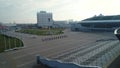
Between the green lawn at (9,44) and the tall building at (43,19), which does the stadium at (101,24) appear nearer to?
the green lawn at (9,44)

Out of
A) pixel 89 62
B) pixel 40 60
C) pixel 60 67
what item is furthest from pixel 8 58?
pixel 89 62

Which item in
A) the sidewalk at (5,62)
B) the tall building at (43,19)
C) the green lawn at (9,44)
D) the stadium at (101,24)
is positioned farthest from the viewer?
the tall building at (43,19)

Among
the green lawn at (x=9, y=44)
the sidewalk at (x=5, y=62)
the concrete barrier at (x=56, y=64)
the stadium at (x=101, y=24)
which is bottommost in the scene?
the sidewalk at (x=5, y=62)

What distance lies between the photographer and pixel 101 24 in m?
76.5

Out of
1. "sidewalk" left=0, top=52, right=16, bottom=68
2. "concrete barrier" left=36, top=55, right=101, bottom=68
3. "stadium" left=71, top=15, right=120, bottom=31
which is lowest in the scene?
"sidewalk" left=0, top=52, right=16, bottom=68

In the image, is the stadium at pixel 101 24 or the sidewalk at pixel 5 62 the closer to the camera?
the sidewalk at pixel 5 62

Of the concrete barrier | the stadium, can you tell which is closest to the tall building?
the stadium

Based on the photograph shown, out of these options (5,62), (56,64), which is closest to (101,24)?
(5,62)

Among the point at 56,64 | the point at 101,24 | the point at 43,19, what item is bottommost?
the point at 56,64

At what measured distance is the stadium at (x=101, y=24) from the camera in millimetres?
72381

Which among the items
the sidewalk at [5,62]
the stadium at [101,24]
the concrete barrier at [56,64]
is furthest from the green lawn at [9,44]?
the stadium at [101,24]

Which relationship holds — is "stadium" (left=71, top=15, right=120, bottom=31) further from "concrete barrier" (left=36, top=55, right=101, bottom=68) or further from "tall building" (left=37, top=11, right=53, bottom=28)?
"concrete barrier" (left=36, top=55, right=101, bottom=68)

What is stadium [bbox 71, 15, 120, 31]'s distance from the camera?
Answer: 72381 mm

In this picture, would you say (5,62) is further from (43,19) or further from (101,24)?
(43,19)
